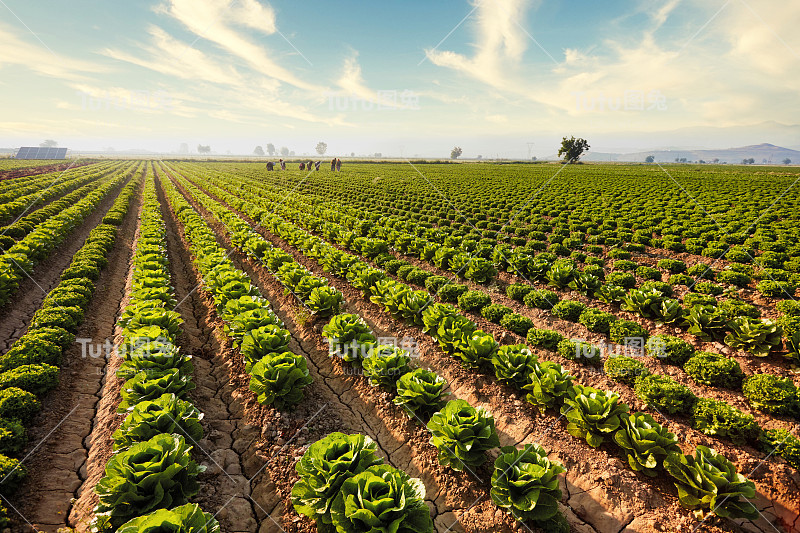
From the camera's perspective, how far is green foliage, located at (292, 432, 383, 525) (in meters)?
4.46

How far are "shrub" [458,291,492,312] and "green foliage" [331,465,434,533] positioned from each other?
7015 mm

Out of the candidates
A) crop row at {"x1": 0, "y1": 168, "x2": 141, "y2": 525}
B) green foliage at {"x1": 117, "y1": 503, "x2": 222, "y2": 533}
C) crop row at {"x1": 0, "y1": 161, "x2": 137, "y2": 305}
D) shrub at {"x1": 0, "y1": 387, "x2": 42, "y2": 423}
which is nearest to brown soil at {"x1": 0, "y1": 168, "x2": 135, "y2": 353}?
crop row at {"x1": 0, "y1": 161, "x2": 137, "y2": 305}

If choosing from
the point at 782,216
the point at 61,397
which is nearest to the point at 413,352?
the point at 61,397

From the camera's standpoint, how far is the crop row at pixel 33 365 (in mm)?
5398

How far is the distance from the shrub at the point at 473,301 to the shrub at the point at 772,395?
607 cm

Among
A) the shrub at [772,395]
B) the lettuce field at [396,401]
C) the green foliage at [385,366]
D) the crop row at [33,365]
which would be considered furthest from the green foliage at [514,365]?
the crop row at [33,365]

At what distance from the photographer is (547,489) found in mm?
4691

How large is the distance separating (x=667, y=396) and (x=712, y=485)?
229 centimetres

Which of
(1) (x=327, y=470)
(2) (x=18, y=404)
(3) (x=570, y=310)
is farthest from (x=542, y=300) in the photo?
(2) (x=18, y=404)

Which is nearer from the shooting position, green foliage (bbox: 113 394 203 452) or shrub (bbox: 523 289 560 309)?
green foliage (bbox: 113 394 203 452)

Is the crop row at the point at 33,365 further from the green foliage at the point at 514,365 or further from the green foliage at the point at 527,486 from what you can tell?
the green foliage at the point at 514,365

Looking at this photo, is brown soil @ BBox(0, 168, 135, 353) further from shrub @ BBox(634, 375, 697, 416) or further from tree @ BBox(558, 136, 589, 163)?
tree @ BBox(558, 136, 589, 163)

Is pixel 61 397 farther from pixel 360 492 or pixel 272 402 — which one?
pixel 360 492

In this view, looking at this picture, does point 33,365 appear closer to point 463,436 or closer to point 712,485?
point 463,436
